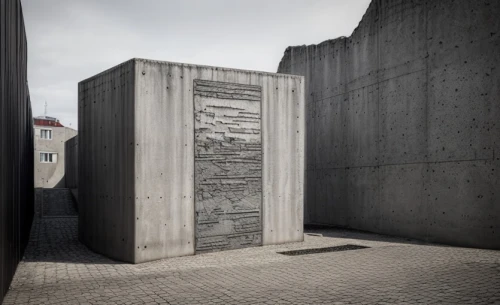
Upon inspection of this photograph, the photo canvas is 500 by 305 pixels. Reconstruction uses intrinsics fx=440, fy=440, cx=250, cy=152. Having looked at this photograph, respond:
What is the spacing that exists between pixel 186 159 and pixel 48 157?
3446 cm

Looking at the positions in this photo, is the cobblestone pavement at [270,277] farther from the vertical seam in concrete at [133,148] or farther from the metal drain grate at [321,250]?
the vertical seam in concrete at [133,148]

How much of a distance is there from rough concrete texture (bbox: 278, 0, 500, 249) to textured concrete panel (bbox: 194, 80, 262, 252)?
3.74 meters

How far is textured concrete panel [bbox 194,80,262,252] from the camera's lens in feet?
29.6

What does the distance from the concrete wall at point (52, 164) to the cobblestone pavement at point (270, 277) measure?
97.5ft

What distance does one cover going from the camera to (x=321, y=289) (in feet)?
19.7

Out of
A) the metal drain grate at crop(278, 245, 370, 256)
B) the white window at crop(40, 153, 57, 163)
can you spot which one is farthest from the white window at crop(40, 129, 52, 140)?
the metal drain grate at crop(278, 245, 370, 256)

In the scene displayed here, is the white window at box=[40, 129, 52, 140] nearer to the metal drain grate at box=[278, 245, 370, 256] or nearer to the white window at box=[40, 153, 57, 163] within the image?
the white window at box=[40, 153, 57, 163]

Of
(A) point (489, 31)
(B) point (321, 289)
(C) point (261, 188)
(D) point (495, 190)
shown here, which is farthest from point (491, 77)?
(B) point (321, 289)

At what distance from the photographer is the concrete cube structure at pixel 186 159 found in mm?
8312

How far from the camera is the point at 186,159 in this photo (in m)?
8.84

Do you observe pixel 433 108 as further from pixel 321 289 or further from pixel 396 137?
pixel 321 289

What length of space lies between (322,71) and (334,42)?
965 mm

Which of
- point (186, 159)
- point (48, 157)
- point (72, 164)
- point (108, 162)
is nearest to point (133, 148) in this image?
point (186, 159)

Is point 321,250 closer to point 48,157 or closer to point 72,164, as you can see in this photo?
point 72,164
